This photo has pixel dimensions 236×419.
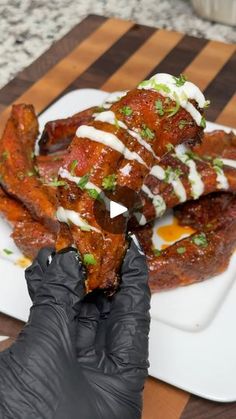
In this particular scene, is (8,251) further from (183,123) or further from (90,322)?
(183,123)

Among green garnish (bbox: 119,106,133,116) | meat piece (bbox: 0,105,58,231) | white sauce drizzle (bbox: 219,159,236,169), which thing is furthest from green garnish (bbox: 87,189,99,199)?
white sauce drizzle (bbox: 219,159,236,169)

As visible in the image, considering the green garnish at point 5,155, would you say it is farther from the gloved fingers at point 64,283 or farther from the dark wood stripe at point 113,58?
the dark wood stripe at point 113,58

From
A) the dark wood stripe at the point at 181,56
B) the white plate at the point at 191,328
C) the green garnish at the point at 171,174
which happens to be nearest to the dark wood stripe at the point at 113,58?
the dark wood stripe at the point at 181,56

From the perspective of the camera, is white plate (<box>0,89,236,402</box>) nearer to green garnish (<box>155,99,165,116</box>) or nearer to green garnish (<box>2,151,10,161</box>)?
green garnish (<box>2,151,10,161</box>)

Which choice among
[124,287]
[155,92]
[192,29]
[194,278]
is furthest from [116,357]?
[192,29]

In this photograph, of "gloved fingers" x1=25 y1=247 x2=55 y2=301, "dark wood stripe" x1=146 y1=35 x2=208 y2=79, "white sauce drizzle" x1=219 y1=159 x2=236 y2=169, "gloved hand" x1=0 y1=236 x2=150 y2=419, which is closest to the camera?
"gloved hand" x1=0 y1=236 x2=150 y2=419

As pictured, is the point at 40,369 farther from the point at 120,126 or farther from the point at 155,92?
the point at 155,92

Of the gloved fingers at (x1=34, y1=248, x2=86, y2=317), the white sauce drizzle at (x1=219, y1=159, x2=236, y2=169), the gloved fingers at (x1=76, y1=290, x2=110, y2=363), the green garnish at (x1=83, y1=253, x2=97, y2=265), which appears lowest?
the gloved fingers at (x1=76, y1=290, x2=110, y2=363)
